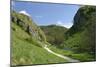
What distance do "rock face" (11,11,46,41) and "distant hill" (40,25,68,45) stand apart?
0.07 meters

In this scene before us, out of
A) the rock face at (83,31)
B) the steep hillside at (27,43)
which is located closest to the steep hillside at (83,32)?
the rock face at (83,31)

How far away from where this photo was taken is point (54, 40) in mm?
2934

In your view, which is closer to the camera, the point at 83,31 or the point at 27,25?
the point at 27,25

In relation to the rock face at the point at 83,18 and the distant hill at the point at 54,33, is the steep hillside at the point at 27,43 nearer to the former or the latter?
the distant hill at the point at 54,33

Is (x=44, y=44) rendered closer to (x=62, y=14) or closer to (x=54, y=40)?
(x=54, y=40)

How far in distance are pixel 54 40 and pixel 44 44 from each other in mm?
163

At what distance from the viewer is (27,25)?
2.79m

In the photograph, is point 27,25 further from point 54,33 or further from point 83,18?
point 83,18

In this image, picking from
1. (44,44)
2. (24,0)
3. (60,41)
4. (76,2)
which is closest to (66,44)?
(60,41)

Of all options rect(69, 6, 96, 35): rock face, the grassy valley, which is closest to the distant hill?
the grassy valley

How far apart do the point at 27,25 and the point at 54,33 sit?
40 centimetres

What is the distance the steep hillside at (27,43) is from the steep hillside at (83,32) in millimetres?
341

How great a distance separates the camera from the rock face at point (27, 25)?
2.71m

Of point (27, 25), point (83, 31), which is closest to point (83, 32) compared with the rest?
point (83, 31)
